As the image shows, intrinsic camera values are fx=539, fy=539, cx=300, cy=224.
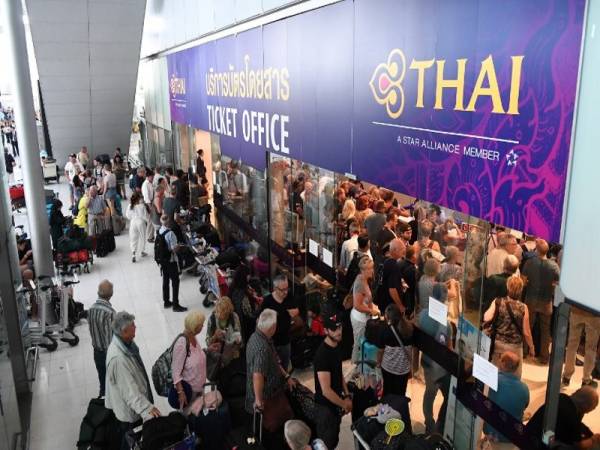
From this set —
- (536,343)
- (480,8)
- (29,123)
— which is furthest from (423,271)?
(29,123)

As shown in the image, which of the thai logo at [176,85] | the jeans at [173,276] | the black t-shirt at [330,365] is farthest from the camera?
the thai logo at [176,85]

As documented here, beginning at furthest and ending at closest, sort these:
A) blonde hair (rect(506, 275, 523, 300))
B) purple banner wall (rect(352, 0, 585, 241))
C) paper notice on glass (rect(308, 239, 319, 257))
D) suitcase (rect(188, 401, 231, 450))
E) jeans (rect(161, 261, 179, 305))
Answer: jeans (rect(161, 261, 179, 305)), paper notice on glass (rect(308, 239, 319, 257)), blonde hair (rect(506, 275, 523, 300)), suitcase (rect(188, 401, 231, 450)), purple banner wall (rect(352, 0, 585, 241))

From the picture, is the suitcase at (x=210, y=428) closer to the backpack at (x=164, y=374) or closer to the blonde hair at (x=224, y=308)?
the backpack at (x=164, y=374)

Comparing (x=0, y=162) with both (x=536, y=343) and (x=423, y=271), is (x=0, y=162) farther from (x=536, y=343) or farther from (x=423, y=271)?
(x=536, y=343)

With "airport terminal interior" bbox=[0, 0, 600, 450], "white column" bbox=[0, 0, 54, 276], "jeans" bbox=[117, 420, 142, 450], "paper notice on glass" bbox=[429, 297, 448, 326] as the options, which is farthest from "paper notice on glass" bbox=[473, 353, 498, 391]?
"white column" bbox=[0, 0, 54, 276]

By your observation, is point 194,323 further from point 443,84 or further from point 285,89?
point 285,89

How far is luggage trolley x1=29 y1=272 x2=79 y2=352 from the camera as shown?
23.4 feet

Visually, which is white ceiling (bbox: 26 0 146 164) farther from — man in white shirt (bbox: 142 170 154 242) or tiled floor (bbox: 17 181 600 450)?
tiled floor (bbox: 17 181 600 450)

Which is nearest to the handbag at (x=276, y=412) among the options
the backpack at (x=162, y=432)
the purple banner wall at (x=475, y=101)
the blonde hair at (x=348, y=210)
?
the backpack at (x=162, y=432)

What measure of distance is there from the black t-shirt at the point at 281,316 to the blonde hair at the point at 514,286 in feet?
6.97

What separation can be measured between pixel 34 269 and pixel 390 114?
650cm

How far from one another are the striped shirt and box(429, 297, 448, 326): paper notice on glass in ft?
9.89

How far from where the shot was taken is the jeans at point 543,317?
450cm

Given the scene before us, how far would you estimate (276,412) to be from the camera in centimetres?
446
